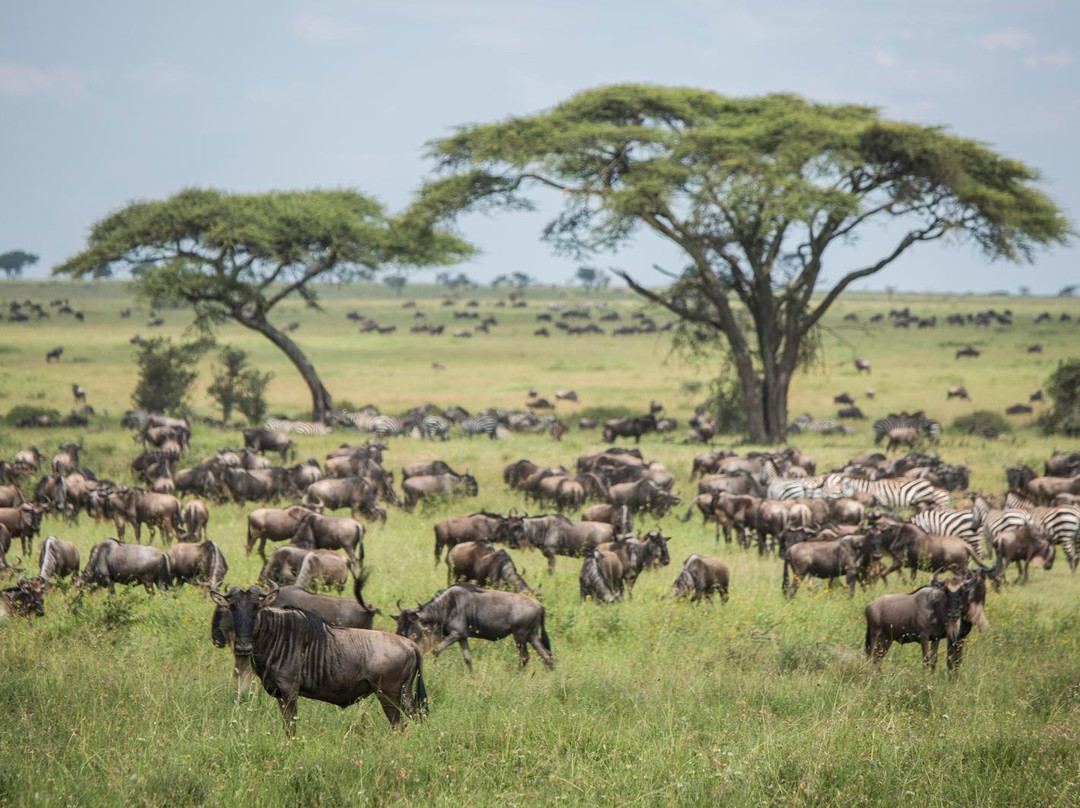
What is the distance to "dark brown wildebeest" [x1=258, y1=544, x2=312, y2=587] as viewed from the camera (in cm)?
1268

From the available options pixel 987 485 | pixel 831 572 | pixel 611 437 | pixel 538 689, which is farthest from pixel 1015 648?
pixel 611 437

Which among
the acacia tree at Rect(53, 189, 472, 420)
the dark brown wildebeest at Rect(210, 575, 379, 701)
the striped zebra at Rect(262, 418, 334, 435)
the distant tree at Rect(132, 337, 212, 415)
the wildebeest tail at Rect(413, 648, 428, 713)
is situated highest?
the acacia tree at Rect(53, 189, 472, 420)

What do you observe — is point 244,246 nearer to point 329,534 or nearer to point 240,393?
point 240,393

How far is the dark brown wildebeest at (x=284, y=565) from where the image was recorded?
499 inches

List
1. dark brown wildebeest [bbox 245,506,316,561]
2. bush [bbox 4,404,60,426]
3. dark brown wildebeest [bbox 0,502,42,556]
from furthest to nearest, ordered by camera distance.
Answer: bush [bbox 4,404,60,426] < dark brown wildebeest [bbox 245,506,316,561] < dark brown wildebeest [bbox 0,502,42,556]

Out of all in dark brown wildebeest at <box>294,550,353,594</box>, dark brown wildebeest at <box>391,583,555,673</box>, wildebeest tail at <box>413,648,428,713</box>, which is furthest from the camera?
dark brown wildebeest at <box>294,550,353,594</box>

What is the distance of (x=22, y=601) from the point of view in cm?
1128

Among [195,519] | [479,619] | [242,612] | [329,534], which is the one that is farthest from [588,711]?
[195,519]

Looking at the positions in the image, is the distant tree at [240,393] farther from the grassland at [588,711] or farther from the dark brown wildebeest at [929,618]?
the dark brown wildebeest at [929,618]

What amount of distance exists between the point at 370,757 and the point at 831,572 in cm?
852

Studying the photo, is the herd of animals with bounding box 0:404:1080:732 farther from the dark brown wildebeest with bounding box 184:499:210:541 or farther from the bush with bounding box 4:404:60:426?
the bush with bounding box 4:404:60:426

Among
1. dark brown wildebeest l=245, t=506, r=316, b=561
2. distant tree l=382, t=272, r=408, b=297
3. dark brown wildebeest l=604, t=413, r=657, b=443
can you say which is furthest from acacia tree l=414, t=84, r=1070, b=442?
distant tree l=382, t=272, r=408, b=297

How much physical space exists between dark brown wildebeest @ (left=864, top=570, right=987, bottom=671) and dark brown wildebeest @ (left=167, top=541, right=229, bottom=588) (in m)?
7.73

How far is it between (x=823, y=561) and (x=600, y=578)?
3.26 meters
